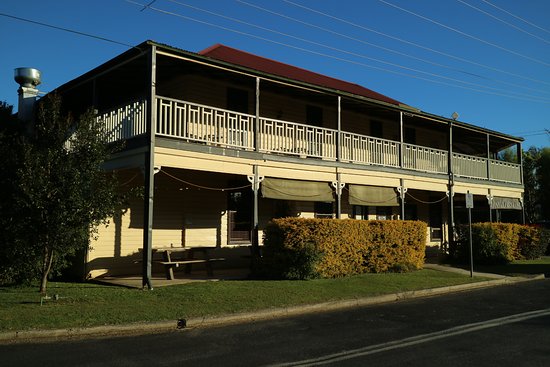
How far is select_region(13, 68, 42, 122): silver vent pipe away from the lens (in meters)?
18.0

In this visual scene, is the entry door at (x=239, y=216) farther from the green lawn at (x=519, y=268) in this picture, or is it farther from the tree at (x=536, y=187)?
the tree at (x=536, y=187)

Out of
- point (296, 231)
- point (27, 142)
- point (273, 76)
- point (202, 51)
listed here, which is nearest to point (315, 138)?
point (273, 76)

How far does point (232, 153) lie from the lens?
1401cm

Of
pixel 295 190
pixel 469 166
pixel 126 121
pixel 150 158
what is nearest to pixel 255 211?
pixel 295 190

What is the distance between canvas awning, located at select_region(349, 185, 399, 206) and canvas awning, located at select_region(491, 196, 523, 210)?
24.4 feet

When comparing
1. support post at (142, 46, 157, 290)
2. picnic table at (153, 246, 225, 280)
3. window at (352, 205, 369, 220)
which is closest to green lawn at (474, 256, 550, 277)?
window at (352, 205, 369, 220)

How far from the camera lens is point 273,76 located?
48.8 ft

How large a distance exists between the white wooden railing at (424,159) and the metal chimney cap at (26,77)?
556 inches

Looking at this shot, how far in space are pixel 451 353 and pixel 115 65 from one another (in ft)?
36.6

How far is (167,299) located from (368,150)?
10326 mm

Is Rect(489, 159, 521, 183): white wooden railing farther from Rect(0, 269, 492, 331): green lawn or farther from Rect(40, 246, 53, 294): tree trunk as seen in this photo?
Rect(40, 246, 53, 294): tree trunk

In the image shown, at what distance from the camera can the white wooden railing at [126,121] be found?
12617 millimetres

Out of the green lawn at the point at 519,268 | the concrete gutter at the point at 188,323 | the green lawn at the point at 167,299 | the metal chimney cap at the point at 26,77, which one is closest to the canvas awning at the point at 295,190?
the green lawn at the point at 167,299

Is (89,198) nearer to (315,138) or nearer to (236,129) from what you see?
(236,129)
